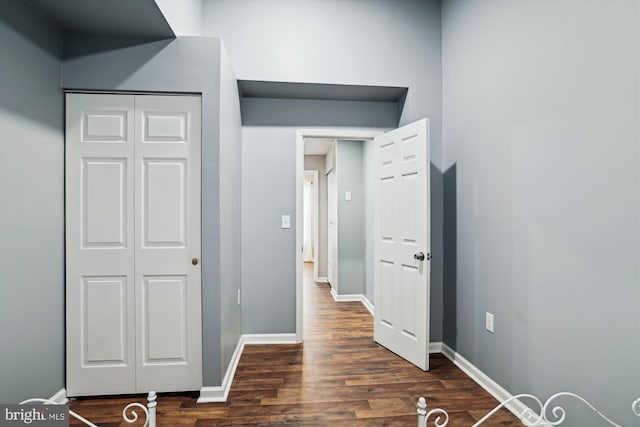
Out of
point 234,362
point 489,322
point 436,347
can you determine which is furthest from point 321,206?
point 489,322

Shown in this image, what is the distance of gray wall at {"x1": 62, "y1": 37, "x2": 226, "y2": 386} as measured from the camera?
2090mm

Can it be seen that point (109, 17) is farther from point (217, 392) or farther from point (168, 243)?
point (217, 392)

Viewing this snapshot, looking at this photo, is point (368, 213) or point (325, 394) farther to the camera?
point (368, 213)

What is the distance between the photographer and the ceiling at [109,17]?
1790 millimetres

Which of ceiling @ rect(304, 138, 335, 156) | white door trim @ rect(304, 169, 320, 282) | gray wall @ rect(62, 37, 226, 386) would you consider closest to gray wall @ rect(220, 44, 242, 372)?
gray wall @ rect(62, 37, 226, 386)

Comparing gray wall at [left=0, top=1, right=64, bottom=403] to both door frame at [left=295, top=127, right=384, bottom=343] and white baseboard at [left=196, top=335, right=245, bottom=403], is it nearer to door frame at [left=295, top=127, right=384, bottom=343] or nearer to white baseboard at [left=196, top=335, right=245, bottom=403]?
white baseboard at [left=196, top=335, right=245, bottom=403]

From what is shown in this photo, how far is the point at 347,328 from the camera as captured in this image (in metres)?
3.51

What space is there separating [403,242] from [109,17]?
2532 mm

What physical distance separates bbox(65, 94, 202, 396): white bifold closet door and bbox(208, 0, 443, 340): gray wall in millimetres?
1038

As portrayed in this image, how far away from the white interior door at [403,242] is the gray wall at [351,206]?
160 cm

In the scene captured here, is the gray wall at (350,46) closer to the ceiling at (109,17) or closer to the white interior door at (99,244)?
the ceiling at (109,17)

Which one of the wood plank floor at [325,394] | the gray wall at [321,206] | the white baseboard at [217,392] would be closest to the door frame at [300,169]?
the wood plank floor at [325,394]

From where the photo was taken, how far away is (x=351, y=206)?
487 centimetres

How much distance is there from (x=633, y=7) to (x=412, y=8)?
1.95 m
